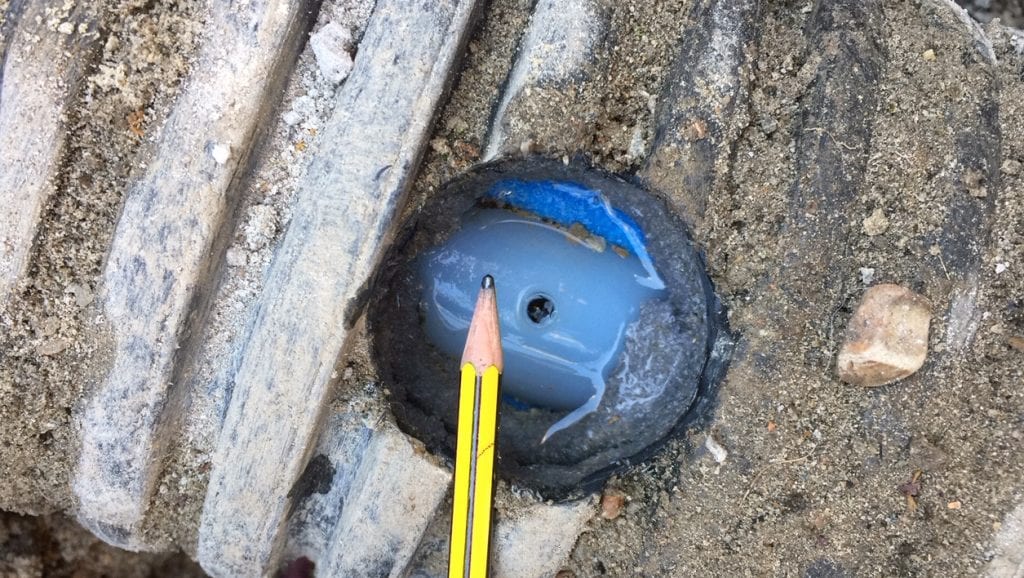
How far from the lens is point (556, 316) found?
1.89m

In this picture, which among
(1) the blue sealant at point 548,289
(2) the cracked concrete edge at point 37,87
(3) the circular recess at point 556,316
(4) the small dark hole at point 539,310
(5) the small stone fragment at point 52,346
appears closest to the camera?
(2) the cracked concrete edge at point 37,87

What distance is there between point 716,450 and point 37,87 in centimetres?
146

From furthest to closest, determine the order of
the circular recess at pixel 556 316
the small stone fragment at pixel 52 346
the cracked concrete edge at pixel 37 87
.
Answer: the circular recess at pixel 556 316, the small stone fragment at pixel 52 346, the cracked concrete edge at pixel 37 87

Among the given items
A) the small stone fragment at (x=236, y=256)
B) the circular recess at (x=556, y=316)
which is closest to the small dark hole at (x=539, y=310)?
the circular recess at (x=556, y=316)

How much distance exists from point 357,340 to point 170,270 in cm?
38

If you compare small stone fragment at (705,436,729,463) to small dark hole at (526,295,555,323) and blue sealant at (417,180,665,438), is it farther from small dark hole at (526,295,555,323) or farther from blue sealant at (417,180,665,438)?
small dark hole at (526,295,555,323)

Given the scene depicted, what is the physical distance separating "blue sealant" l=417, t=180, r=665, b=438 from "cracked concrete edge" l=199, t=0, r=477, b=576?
1.07 ft

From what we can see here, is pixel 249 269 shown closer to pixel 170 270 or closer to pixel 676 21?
pixel 170 270

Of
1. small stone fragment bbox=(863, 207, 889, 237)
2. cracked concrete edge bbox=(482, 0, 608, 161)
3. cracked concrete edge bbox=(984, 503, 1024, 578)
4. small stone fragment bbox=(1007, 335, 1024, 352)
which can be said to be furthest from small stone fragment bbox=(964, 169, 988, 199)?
cracked concrete edge bbox=(482, 0, 608, 161)

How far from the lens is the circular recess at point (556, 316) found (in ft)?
5.27

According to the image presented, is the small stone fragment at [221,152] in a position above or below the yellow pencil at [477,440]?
above

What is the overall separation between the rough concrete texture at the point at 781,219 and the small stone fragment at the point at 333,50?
0.07ft

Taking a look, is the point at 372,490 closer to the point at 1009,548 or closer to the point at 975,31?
the point at 1009,548

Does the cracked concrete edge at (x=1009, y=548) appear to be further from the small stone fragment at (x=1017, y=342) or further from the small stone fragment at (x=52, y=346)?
the small stone fragment at (x=52, y=346)
